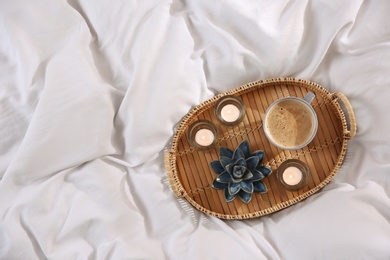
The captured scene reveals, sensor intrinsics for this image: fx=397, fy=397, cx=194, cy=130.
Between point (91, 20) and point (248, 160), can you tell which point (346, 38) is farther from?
point (91, 20)

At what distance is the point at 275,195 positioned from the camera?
1.06 m

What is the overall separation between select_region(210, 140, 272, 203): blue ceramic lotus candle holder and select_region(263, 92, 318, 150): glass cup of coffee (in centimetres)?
7

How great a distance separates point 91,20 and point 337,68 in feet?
2.19

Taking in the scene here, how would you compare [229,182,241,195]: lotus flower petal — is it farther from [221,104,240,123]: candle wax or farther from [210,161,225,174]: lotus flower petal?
[221,104,240,123]: candle wax

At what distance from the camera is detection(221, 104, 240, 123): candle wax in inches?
42.4

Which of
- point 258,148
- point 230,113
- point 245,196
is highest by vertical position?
point 230,113

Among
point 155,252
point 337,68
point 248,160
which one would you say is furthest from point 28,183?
point 337,68

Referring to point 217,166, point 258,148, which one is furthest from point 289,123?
point 217,166

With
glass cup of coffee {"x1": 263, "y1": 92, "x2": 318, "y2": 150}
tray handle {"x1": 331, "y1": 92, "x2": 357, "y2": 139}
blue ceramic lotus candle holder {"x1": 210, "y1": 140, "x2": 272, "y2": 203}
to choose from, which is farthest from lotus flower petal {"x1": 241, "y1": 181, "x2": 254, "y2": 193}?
tray handle {"x1": 331, "y1": 92, "x2": 357, "y2": 139}

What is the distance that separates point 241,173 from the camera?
102 centimetres

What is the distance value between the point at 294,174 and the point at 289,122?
14cm

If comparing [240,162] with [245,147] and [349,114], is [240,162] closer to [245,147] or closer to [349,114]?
[245,147]

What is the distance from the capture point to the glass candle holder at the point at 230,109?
3.52 ft

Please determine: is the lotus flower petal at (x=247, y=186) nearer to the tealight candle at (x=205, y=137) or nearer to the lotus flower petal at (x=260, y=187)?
the lotus flower petal at (x=260, y=187)
